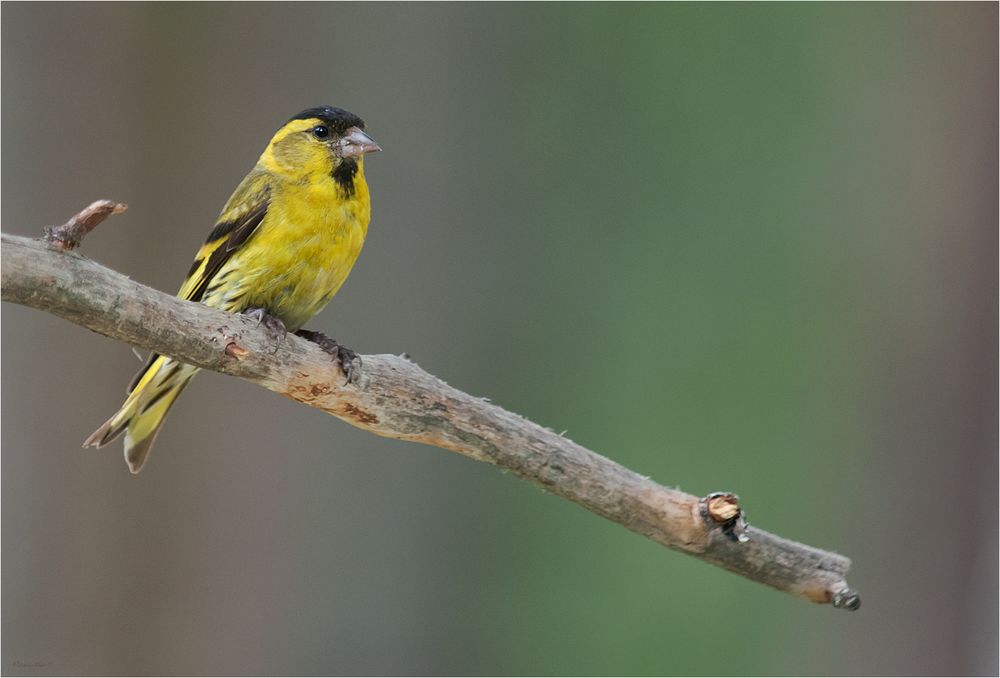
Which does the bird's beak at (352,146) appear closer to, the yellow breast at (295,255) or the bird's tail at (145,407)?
the yellow breast at (295,255)

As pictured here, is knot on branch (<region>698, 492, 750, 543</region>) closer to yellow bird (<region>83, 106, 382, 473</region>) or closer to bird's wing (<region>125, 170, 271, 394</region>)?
yellow bird (<region>83, 106, 382, 473</region>)

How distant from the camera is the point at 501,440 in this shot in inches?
175

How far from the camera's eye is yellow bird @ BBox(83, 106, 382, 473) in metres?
4.80

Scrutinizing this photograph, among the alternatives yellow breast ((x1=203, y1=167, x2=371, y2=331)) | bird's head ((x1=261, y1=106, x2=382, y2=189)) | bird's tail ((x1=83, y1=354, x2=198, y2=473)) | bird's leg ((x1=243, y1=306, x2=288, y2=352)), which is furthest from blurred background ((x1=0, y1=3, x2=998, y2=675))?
bird's leg ((x1=243, y1=306, x2=288, y2=352))

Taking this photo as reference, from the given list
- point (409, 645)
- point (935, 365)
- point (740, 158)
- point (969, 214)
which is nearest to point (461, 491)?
point (409, 645)

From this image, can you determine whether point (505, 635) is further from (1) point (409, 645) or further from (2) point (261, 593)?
(2) point (261, 593)

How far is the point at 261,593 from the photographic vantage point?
23.6 feet

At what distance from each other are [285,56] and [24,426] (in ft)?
9.90

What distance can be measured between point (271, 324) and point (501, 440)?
3.14 feet

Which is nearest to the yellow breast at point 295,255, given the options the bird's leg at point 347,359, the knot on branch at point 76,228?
the bird's leg at point 347,359

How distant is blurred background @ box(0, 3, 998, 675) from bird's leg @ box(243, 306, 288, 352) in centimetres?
249

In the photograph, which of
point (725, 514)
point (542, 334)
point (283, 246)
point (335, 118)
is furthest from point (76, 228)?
point (542, 334)

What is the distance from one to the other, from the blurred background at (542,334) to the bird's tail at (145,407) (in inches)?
62.9

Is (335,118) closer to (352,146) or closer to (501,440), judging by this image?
(352,146)
